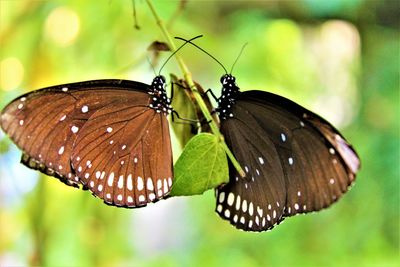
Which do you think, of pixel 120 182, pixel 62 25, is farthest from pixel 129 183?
pixel 62 25

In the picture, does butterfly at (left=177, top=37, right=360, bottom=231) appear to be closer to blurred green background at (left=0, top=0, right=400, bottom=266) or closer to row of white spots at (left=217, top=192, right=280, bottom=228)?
row of white spots at (left=217, top=192, right=280, bottom=228)

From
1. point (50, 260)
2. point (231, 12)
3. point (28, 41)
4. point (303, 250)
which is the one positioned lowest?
point (50, 260)

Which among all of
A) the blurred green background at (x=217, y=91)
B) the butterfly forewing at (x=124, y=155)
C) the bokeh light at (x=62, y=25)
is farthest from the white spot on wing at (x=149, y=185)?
the bokeh light at (x=62, y=25)

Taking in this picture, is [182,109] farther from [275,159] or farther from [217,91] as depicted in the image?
[217,91]

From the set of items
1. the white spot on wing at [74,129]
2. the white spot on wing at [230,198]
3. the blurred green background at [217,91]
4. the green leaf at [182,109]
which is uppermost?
the blurred green background at [217,91]

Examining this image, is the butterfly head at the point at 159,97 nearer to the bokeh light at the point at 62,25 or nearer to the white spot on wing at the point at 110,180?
the white spot on wing at the point at 110,180

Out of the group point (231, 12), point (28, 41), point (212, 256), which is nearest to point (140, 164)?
point (28, 41)

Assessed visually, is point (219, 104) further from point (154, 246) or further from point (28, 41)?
point (154, 246)
